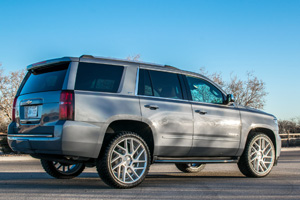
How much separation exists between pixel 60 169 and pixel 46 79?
80.3 inches

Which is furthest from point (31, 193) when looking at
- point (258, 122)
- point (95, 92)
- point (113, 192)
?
point (258, 122)

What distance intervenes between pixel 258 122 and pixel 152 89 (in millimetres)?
2487

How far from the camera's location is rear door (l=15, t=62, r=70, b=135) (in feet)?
18.6

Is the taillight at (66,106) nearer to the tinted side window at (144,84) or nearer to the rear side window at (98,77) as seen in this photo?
the rear side window at (98,77)

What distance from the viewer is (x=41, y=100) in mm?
5852

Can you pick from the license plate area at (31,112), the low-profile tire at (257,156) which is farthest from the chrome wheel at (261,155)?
the license plate area at (31,112)

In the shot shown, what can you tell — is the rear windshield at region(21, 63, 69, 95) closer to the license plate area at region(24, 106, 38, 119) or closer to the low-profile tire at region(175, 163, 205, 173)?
the license plate area at region(24, 106, 38, 119)

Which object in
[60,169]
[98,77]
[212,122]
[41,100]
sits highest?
[98,77]

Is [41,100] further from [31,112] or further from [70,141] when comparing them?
[70,141]

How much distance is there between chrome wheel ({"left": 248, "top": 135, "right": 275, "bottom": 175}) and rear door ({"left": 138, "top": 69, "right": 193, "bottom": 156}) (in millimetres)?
1643

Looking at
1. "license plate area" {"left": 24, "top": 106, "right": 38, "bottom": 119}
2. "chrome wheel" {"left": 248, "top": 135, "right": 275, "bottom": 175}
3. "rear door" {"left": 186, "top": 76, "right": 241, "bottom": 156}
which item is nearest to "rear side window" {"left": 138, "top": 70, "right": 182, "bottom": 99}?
"rear door" {"left": 186, "top": 76, "right": 241, "bottom": 156}

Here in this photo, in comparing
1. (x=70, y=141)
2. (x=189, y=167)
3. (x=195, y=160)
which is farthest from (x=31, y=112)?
(x=189, y=167)

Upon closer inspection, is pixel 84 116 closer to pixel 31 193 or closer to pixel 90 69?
pixel 90 69

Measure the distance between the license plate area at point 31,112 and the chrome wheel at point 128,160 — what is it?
128cm
